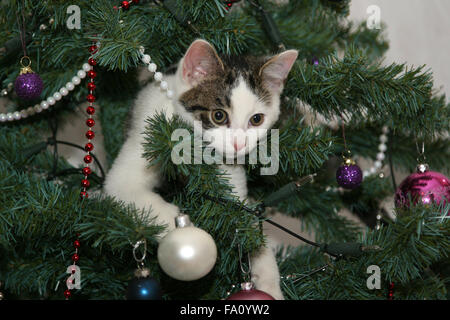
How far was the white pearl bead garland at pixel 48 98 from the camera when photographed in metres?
0.85

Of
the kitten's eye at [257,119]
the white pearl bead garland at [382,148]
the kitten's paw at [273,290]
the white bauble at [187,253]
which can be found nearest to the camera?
the white bauble at [187,253]

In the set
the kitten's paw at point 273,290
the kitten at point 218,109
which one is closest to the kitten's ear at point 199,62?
the kitten at point 218,109

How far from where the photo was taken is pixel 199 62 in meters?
0.84

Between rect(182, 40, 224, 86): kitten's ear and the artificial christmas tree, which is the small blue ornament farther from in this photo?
rect(182, 40, 224, 86): kitten's ear

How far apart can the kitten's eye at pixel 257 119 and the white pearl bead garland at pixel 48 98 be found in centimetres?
31

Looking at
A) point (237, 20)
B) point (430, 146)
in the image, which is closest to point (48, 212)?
point (237, 20)

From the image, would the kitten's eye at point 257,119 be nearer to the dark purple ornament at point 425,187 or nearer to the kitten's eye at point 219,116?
the kitten's eye at point 219,116

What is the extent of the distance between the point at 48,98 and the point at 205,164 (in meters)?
0.39

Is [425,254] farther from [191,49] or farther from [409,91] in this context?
[191,49]

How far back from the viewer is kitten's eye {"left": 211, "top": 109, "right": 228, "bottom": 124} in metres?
0.83

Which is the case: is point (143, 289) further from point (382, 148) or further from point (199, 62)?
point (382, 148)

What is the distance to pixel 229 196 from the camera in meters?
0.70

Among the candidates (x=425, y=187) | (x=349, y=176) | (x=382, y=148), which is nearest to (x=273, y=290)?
(x=349, y=176)

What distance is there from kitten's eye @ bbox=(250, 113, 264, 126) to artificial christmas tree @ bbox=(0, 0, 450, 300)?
0.06 m
